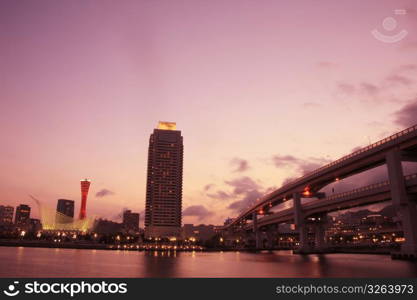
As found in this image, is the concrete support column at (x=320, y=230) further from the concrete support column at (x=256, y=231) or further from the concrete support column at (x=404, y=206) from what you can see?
the concrete support column at (x=404, y=206)

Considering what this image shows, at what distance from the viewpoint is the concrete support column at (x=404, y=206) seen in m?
56.4

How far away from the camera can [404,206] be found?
57500 mm

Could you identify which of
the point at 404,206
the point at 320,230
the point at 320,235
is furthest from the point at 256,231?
the point at 404,206

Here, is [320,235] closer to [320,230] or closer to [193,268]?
[320,230]

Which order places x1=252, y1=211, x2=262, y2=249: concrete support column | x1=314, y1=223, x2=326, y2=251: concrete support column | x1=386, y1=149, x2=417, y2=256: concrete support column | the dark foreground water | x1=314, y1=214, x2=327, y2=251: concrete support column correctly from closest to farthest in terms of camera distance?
the dark foreground water, x1=386, y1=149, x2=417, y2=256: concrete support column, x1=314, y1=214, x2=327, y2=251: concrete support column, x1=314, y1=223, x2=326, y2=251: concrete support column, x1=252, y1=211, x2=262, y2=249: concrete support column

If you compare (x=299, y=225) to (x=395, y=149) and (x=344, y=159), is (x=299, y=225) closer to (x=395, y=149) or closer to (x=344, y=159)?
(x=344, y=159)

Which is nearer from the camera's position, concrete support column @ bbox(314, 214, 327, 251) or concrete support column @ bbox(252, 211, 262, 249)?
concrete support column @ bbox(314, 214, 327, 251)

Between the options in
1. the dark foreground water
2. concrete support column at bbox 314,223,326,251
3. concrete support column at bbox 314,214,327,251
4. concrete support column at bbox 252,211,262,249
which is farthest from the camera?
concrete support column at bbox 252,211,262,249

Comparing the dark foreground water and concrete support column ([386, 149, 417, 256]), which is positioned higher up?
concrete support column ([386, 149, 417, 256])

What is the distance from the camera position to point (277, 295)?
23.0 metres

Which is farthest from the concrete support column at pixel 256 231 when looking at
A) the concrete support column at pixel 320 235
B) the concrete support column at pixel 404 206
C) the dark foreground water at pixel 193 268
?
the concrete support column at pixel 404 206

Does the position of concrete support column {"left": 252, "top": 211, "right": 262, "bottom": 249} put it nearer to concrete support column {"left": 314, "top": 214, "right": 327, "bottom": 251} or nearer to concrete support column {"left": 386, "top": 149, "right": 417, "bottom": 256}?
concrete support column {"left": 314, "top": 214, "right": 327, "bottom": 251}

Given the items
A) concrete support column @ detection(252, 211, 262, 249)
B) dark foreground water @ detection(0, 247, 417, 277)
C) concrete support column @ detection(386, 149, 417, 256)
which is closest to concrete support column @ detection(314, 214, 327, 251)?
dark foreground water @ detection(0, 247, 417, 277)

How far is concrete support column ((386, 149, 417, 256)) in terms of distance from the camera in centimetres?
5641
